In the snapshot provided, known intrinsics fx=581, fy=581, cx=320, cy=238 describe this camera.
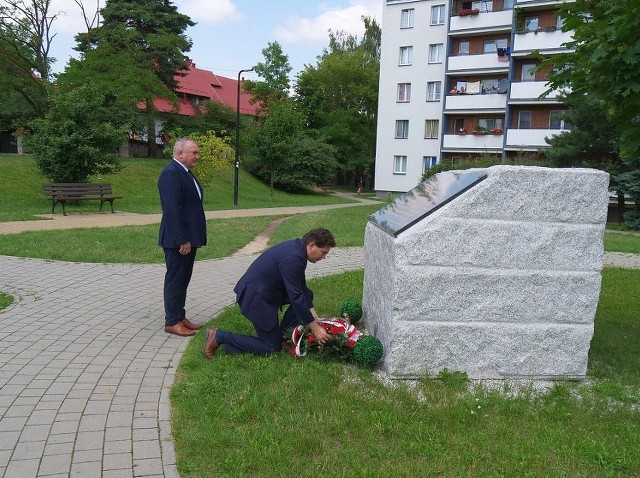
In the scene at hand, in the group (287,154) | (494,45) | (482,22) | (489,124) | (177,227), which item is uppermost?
(482,22)

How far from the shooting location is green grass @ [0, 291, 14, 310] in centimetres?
656

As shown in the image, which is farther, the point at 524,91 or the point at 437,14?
the point at 437,14

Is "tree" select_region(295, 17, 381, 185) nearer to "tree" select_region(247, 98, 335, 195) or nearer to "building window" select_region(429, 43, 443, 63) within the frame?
"tree" select_region(247, 98, 335, 195)

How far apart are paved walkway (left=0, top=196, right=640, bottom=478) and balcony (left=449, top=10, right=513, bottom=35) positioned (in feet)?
102

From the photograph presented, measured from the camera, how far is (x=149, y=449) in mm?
3361

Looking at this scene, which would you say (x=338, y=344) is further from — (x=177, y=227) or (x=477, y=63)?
(x=477, y=63)

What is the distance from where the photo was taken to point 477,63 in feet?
116

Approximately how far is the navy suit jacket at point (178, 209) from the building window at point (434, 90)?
1365 inches

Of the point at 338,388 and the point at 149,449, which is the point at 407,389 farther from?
the point at 149,449

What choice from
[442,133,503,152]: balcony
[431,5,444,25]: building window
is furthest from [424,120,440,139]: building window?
[431,5,444,25]: building window

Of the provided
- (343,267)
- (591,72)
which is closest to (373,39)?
(343,267)

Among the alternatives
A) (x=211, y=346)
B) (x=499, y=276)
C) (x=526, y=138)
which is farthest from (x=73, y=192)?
(x=526, y=138)

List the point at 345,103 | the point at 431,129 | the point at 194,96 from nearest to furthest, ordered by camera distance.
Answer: the point at 431,129 < the point at 194,96 < the point at 345,103

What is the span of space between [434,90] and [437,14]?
4.74 m
